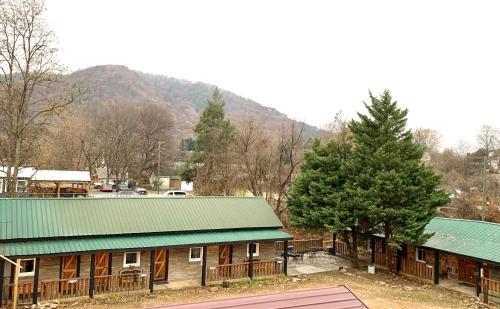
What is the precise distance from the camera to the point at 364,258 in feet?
97.2

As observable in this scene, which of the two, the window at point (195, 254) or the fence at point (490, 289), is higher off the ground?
the window at point (195, 254)

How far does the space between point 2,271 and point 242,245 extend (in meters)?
12.2

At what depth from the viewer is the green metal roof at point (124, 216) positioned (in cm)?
1814

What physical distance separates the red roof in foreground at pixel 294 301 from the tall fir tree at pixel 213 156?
37275 millimetres

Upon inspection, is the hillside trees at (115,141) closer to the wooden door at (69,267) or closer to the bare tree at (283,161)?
the bare tree at (283,161)

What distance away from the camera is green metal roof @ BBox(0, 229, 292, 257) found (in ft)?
55.6

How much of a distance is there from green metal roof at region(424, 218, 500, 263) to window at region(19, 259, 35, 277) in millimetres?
21727

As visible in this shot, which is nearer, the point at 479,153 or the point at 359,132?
the point at 359,132

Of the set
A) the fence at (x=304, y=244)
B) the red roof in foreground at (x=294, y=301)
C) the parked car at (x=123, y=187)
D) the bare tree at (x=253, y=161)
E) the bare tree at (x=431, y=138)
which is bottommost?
the fence at (x=304, y=244)

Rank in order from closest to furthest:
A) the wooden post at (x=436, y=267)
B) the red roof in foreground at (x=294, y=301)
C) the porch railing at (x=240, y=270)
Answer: the red roof in foreground at (x=294, y=301) → the porch railing at (x=240, y=270) → the wooden post at (x=436, y=267)

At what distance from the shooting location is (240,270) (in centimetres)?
2242

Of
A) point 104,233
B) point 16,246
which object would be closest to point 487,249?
point 104,233

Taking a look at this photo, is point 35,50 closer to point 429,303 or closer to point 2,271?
point 2,271

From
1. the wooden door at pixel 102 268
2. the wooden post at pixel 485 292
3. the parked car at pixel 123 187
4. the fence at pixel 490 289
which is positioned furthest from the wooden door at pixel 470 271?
the parked car at pixel 123 187
